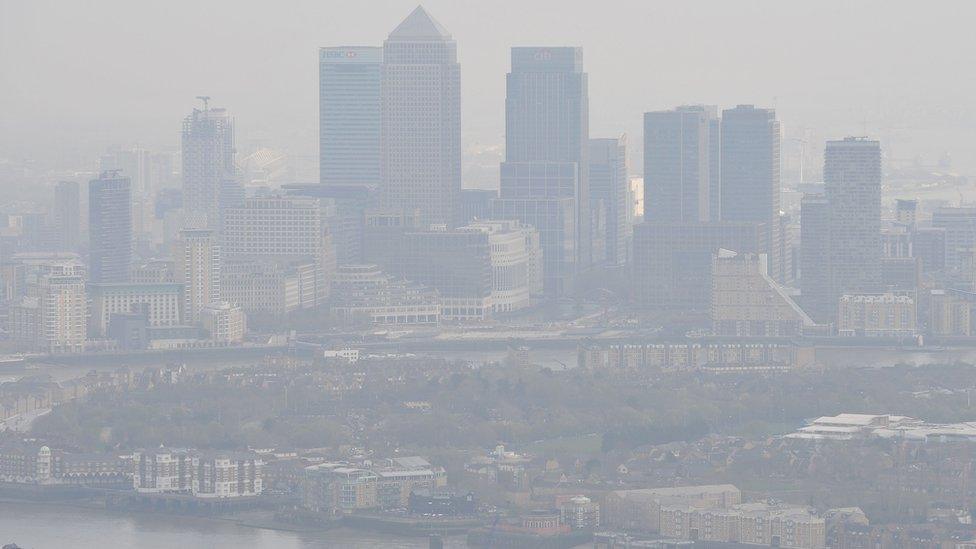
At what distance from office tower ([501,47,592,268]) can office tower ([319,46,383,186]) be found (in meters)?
1.92

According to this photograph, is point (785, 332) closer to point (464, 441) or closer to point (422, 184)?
point (422, 184)

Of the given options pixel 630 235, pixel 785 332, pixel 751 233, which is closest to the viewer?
pixel 785 332

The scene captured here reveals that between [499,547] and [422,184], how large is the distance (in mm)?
22751

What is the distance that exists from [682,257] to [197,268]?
6417 millimetres

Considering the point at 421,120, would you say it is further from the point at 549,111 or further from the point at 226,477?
the point at 226,477

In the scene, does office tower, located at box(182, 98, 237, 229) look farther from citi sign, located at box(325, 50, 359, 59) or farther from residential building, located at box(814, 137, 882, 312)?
residential building, located at box(814, 137, 882, 312)

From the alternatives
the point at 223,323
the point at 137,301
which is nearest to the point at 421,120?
the point at 137,301

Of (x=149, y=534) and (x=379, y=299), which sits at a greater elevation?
(x=379, y=299)

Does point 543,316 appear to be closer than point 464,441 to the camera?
No

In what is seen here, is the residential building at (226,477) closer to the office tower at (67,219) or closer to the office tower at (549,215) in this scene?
the office tower at (549,215)

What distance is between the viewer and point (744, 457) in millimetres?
28969

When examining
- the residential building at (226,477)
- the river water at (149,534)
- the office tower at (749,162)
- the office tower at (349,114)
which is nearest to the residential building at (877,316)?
the office tower at (749,162)

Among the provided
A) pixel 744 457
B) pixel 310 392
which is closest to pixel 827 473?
pixel 744 457

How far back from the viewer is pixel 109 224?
144 ft
